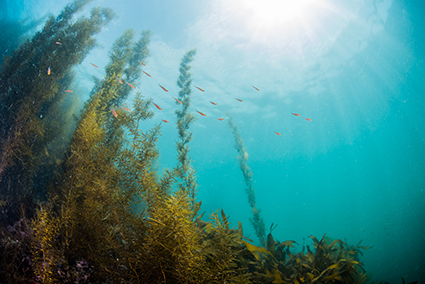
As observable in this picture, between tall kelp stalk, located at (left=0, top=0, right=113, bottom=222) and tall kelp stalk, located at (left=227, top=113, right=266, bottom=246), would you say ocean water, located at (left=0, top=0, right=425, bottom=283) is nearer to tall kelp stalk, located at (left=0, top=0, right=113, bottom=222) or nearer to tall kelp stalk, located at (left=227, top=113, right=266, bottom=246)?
tall kelp stalk, located at (left=227, top=113, right=266, bottom=246)

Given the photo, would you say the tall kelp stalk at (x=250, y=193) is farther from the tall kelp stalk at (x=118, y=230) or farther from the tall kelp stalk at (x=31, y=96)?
the tall kelp stalk at (x=31, y=96)

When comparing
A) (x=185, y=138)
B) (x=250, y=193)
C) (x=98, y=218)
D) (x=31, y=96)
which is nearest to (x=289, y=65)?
(x=250, y=193)

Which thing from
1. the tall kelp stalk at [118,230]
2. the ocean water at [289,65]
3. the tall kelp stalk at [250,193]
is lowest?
the tall kelp stalk at [118,230]

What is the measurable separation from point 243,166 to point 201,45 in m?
13.2

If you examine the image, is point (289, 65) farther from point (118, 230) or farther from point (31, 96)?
point (118, 230)

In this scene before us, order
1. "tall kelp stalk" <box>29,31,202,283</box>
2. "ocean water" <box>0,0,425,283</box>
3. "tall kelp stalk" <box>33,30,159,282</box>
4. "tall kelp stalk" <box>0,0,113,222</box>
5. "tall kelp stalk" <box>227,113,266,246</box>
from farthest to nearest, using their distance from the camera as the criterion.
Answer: "ocean water" <box>0,0,425,283</box> → "tall kelp stalk" <box>227,113,266,246</box> → "tall kelp stalk" <box>0,0,113,222</box> → "tall kelp stalk" <box>33,30,159,282</box> → "tall kelp stalk" <box>29,31,202,283</box>

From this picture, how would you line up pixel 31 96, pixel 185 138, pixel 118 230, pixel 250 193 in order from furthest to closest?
pixel 250 193
pixel 185 138
pixel 31 96
pixel 118 230

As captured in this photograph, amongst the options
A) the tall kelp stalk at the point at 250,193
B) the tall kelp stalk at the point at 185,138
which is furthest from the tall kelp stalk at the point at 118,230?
the tall kelp stalk at the point at 250,193

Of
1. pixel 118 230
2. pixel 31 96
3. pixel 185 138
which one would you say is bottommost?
pixel 118 230

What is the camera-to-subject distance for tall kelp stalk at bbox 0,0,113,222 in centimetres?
400

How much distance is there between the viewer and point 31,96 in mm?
4672

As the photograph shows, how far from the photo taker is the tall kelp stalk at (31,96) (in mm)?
4000

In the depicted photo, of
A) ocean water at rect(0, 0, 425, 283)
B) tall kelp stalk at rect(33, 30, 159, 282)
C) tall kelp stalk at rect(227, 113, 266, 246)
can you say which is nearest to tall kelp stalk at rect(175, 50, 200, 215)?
ocean water at rect(0, 0, 425, 283)

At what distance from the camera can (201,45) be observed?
16.8m
